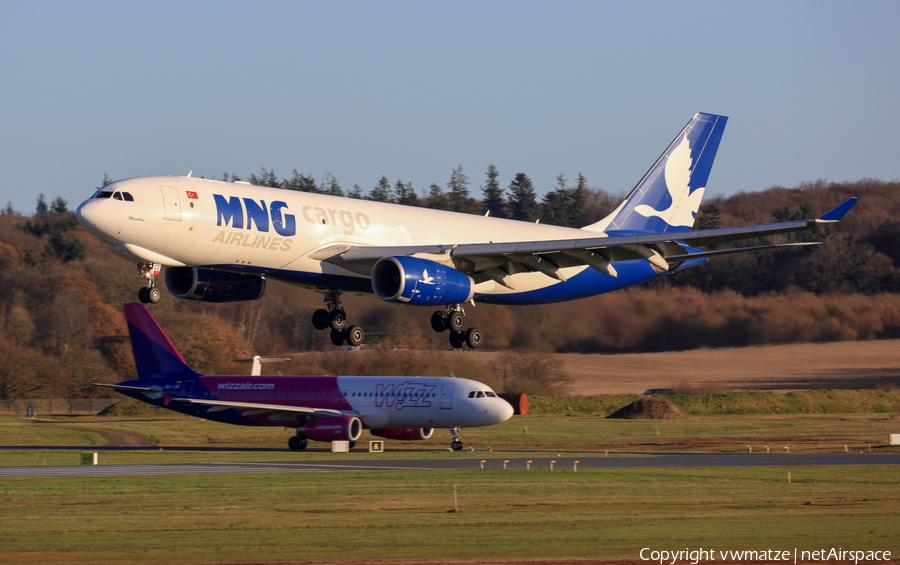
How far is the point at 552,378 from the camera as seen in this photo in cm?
8681

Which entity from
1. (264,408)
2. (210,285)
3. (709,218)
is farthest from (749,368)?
(709,218)

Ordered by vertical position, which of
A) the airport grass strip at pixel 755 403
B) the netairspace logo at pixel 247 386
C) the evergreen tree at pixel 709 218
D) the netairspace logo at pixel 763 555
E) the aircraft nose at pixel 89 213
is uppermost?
the evergreen tree at pixel 709 218

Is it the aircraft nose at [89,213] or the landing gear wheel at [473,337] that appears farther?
the landing gear wheel at [473,337]

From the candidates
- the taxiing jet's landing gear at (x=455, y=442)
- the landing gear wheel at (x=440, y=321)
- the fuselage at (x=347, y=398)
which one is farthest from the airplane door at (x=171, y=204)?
the taxiing jet's landing gear at (x=455, y=442)

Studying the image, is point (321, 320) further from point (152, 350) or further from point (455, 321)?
point (152, 350)

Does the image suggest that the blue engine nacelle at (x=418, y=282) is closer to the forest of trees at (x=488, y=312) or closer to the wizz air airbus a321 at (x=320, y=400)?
the forest of trees at (x=488, y=312)

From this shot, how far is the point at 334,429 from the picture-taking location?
6750cm

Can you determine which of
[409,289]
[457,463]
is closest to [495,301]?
[409,289]

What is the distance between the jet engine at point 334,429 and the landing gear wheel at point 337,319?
29.7 meters

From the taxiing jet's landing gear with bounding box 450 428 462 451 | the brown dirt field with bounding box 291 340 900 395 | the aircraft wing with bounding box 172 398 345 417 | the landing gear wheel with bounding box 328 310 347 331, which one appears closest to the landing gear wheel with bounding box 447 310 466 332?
the landing gear wheel with bounding box 328 310 347 331

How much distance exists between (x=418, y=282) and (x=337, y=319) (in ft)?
19.2

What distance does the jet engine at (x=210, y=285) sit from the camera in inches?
1427

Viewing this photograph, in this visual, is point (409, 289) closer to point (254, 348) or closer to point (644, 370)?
point (644, 370)

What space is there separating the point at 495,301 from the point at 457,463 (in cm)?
2277
